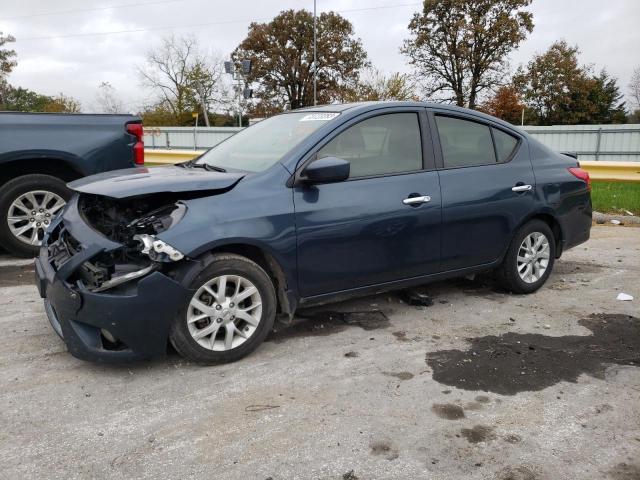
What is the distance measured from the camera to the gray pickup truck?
5898mm

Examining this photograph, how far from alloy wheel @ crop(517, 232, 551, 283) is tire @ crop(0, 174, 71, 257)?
15.2 feet

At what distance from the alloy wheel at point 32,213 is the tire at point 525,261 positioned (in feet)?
15.0

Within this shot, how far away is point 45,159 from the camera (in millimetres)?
6156

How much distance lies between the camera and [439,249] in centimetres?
439

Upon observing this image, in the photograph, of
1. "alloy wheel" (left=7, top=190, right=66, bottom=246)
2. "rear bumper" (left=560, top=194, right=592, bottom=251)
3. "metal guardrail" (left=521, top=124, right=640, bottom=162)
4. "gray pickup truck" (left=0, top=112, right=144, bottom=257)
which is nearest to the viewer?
"rear bumper" (left=560, top=194, right=592, bottom=251)

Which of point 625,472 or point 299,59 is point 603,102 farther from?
point 625,472

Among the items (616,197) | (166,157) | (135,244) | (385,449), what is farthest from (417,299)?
(166,157)

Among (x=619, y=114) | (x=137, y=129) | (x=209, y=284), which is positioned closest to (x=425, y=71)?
(x=619, y=114)

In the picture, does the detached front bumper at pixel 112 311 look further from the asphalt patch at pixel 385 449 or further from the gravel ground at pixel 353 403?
the asphalt patch at pixel 385 449

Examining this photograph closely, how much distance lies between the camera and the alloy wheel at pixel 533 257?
5.03m

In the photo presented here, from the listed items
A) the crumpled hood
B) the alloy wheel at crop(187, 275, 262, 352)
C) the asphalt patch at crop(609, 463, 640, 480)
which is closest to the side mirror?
the crumpled hood

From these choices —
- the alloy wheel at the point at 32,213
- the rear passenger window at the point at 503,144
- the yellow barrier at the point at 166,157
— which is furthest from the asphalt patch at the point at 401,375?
the yellow barrier at the point at 166,157

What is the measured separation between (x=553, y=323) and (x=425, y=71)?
43.9 meters

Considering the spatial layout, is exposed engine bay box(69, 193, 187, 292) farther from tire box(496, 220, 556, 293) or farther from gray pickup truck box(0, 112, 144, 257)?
tire box(496, 220, 556, 293)
